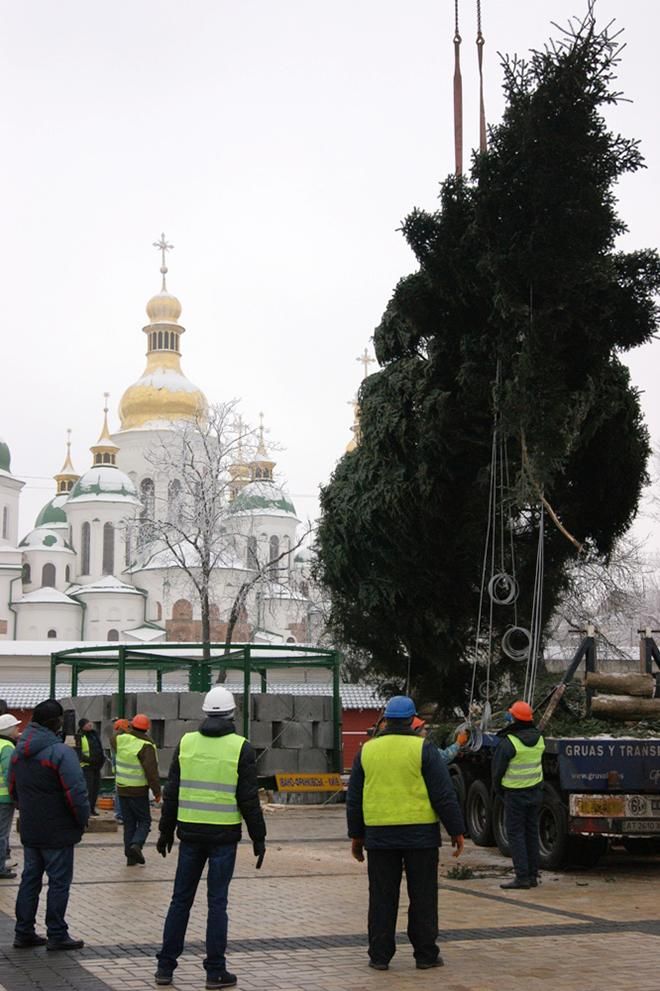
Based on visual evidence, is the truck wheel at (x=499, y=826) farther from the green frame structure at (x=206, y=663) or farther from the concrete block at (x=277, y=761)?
the concrete block at (x=277, y=761)

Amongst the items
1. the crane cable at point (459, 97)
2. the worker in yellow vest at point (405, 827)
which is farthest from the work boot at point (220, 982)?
the crane cable at point (459, 97)

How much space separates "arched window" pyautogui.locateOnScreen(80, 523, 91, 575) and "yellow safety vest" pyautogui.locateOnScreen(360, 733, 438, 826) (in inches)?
3287

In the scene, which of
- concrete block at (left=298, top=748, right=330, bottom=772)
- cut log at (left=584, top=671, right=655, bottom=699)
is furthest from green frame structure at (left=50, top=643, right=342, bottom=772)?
cut log at (left=584, top=671, right=655, bottom=699)

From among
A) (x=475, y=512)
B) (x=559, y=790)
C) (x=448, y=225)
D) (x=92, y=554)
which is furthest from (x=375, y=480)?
(x=92, y=554)

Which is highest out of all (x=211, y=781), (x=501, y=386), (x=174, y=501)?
(x=174, y=501)

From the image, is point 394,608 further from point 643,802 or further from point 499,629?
point 643,802

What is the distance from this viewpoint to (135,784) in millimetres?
15914

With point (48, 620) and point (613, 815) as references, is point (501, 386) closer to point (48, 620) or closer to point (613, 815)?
point (613, 815)

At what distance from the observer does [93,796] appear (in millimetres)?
23203

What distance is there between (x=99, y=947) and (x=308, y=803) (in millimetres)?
17855

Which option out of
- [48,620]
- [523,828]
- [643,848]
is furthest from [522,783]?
[48,620]

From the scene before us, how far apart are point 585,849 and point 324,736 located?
→ 1300cm

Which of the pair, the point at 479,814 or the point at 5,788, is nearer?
the point at 5,788

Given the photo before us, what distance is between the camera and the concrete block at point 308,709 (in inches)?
1086
